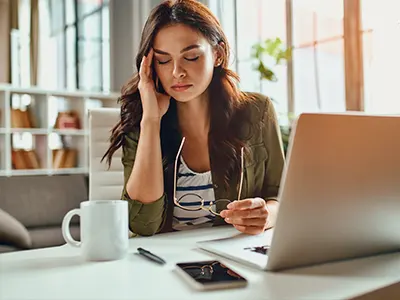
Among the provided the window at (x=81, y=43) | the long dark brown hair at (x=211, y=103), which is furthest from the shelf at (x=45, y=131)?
the long dark brown hair at (x=211, y=103)

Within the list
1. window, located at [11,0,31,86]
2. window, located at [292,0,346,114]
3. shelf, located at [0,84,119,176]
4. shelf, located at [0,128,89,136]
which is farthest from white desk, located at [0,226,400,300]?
window, located at [11,0,31,86]

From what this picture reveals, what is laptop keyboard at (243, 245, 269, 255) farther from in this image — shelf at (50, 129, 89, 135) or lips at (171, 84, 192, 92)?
shelf at (50, 129, 89, 135)

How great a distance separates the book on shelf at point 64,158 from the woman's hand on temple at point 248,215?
3.53 m

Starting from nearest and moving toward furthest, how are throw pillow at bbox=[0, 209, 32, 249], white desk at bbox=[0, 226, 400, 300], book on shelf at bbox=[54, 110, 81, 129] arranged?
white desk at bbox=[0, 226, 400, 300] < throw pillow at bbox=[0, 209, 32, 249] < book on shelf at bbox=[54, 110, 81, 129]

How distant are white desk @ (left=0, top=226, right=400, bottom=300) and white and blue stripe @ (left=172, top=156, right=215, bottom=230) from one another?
1.36 ft

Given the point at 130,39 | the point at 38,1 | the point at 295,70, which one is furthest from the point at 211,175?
the point at 38,1

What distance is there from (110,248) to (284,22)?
9.84ft

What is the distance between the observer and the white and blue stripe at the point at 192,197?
1205mm

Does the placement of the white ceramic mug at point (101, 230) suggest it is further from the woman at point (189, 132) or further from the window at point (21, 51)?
the window at point (21, 51)

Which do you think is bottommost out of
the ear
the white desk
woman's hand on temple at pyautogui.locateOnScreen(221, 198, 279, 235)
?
the white desk

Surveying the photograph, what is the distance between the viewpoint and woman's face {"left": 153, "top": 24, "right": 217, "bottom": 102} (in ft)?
3.82

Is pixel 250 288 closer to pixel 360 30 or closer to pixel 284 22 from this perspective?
pixel 360 30

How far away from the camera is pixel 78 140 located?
4.37 m

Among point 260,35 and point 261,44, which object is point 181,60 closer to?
point 261,44
